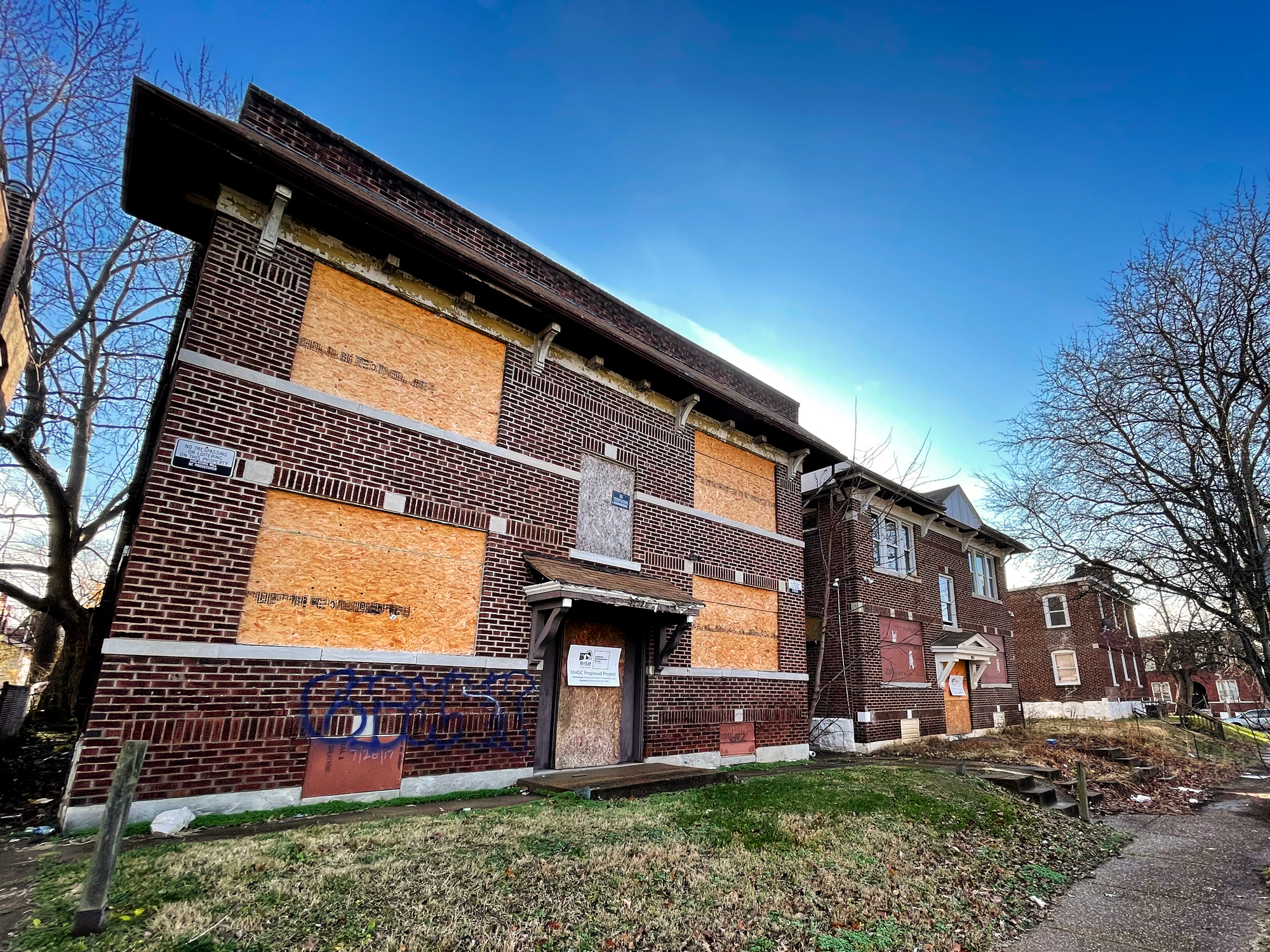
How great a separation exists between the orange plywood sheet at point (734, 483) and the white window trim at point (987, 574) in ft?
42.6

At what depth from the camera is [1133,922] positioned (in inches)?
224

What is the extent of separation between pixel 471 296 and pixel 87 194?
11.9 meters

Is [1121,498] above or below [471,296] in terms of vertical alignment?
below

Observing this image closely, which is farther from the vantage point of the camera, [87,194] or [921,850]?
[87,194]

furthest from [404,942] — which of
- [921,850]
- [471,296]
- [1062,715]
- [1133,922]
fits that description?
[1062,715]

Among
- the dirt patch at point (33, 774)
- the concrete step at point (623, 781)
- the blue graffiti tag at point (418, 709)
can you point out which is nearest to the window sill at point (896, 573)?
the concrete step at point (623, 781)

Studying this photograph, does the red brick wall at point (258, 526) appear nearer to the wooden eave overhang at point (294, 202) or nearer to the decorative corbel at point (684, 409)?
the wooden eave overhang at point (294, 202)

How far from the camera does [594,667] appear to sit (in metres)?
10.3

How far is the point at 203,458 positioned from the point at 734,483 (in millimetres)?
9799

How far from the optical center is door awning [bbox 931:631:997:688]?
19.4 metres

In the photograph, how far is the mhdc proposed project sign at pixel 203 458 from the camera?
22.0 ft

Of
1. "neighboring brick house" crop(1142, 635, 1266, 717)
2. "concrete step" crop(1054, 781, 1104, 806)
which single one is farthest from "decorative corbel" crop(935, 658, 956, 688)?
"neighboring brick house" crop(1142, 635, 1266, 717)

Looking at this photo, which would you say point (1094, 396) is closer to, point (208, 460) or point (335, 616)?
point (335, 616)

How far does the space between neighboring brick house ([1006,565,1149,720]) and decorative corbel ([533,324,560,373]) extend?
97.4 feet
